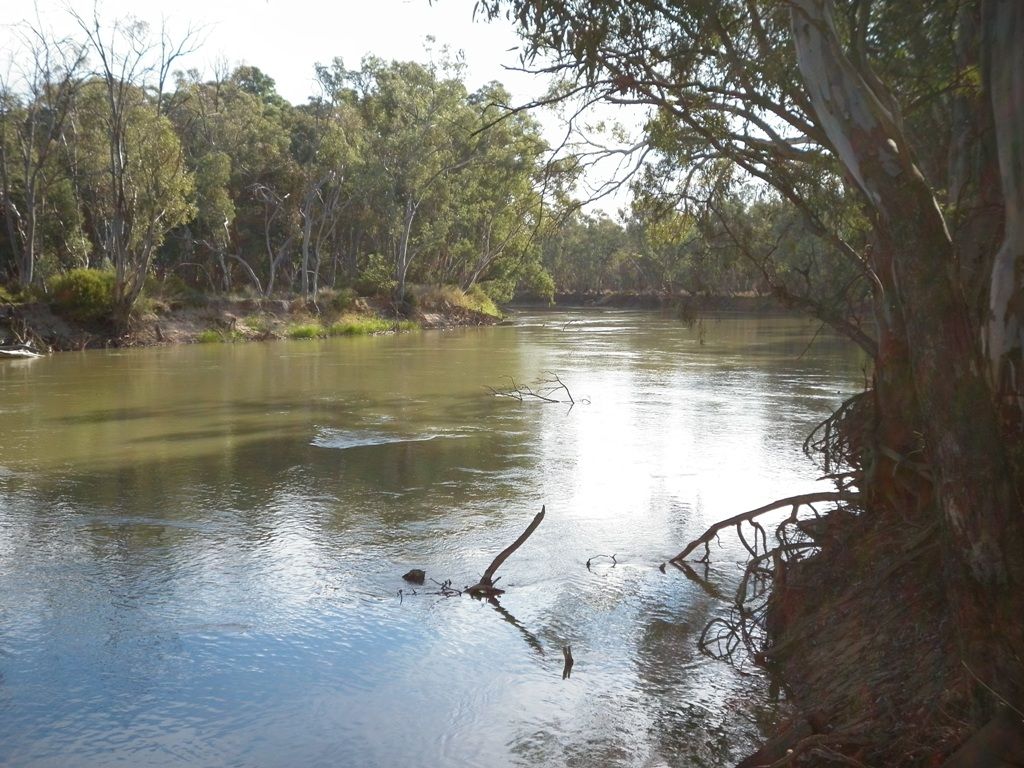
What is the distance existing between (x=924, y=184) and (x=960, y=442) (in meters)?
1.09

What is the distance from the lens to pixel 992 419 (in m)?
3.91

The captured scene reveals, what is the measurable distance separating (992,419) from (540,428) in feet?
36.9

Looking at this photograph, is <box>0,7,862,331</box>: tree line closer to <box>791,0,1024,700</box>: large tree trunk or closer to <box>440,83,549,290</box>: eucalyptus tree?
<box>440,83,549,290</box>: eucalyptus tree

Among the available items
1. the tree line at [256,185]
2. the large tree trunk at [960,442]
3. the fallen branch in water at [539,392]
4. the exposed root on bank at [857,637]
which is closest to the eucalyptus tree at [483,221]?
the tree line at [256,185]

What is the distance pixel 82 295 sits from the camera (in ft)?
99.1

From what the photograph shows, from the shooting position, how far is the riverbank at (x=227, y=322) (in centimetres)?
2911

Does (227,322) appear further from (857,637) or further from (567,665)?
(857,637)

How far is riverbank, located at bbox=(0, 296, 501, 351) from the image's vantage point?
95.5 feet

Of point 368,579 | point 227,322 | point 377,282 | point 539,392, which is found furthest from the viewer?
point 377,282

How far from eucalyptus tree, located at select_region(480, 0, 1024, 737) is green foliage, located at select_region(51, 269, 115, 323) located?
1000 inches

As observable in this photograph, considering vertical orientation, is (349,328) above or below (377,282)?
below

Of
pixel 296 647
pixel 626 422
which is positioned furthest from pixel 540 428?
pixel 296 647

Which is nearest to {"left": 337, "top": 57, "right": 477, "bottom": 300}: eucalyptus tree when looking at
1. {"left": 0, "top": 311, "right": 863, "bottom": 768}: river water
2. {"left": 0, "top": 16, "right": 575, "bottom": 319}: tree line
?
{"left": 0, "top": 16, "right": 575, "bottom": 319}: tree line

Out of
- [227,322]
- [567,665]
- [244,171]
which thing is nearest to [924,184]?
[567,665]
